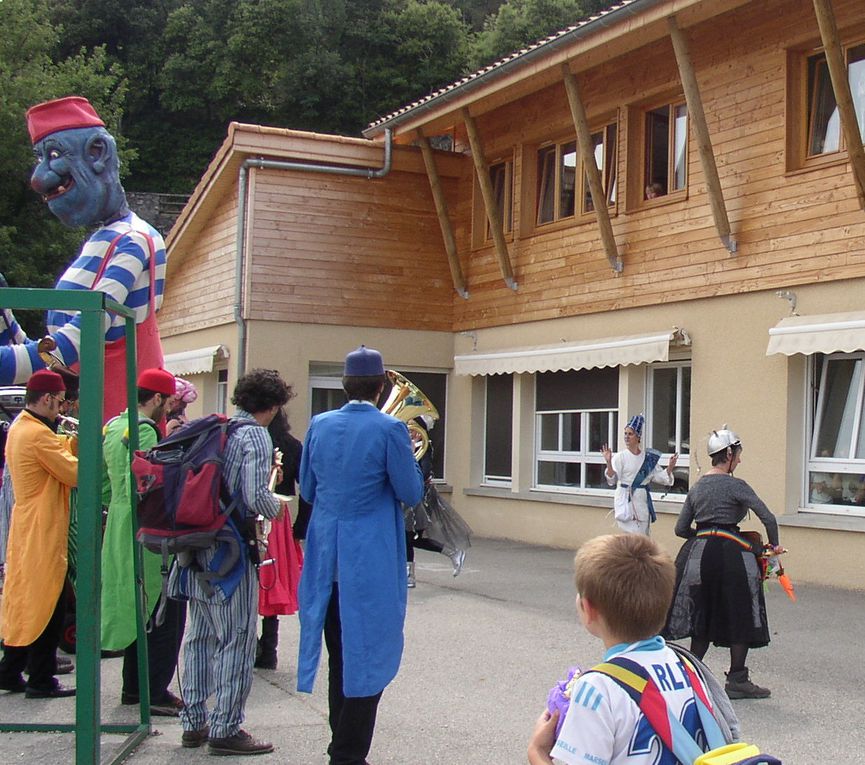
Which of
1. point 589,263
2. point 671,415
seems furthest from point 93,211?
point 589,263

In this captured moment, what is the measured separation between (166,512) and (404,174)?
13.4 meters

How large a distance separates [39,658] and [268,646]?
61.6 inches

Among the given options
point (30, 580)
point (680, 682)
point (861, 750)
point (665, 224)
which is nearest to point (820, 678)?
point (861, 750)

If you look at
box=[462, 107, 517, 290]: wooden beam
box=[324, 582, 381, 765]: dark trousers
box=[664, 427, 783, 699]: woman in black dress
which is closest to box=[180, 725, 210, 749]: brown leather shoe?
box=[324, 582, 381, 765]: dark trousers

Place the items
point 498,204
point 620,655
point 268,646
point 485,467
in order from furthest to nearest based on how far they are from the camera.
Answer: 1. point 485,467
2. point 498,204
3. point 268,646
4. point 620,655

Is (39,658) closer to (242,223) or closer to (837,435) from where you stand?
(837,435)

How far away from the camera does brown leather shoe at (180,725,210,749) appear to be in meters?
5.49

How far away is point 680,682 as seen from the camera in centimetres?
248

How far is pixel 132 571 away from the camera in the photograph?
5.76 metres

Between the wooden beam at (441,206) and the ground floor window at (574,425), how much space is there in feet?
7.50

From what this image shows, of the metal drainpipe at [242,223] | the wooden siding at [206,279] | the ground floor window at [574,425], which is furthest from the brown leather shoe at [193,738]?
the wooden siding at [206,279]

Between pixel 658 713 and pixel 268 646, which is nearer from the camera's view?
pixel 658 713

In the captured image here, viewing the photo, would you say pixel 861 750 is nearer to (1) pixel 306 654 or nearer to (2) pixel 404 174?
(1) pixel 306 654

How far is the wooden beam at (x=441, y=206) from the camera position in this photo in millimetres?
17141
